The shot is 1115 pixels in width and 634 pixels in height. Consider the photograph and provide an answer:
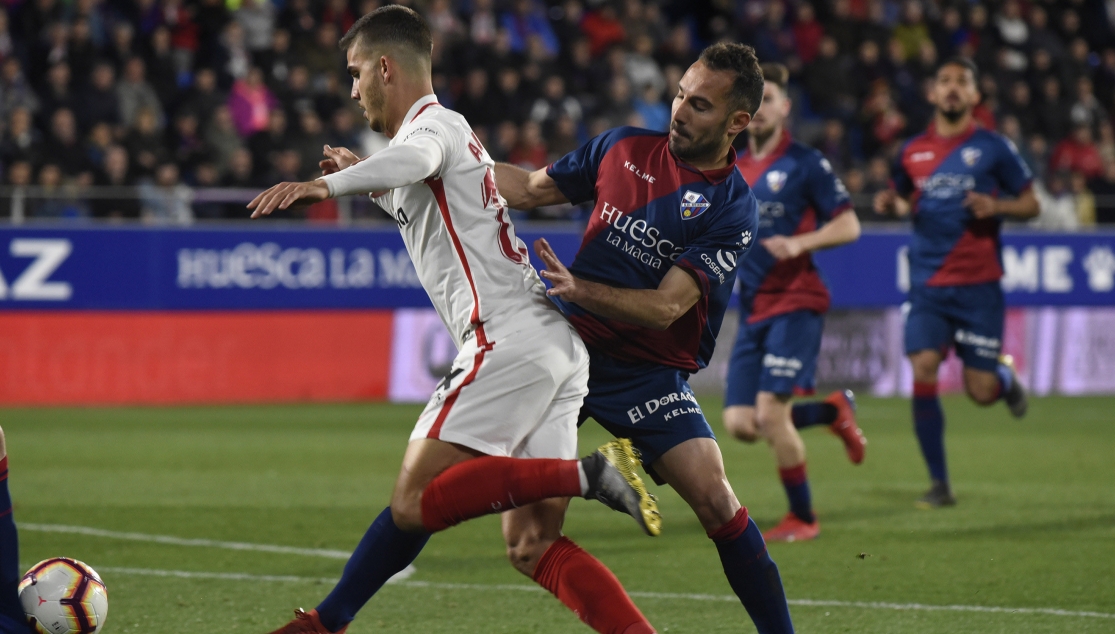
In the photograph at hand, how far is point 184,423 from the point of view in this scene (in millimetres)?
12508

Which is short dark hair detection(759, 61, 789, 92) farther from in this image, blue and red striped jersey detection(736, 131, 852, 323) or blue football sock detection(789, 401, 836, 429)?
blue football sock detection(789, 401, 836, 429)

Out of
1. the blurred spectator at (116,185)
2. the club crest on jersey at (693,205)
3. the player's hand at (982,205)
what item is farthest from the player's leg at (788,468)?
the blurred spectator at (116,185)

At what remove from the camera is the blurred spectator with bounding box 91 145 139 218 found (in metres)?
14.3

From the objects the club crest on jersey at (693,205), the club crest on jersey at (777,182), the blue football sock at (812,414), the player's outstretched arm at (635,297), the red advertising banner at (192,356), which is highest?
the club crest on jersey at (693,205)

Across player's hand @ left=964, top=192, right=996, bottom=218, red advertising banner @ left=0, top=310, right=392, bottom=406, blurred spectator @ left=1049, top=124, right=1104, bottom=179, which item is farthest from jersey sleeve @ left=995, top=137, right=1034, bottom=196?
blurred spectator @ left=1049, top=124, right=1104, bottom=179

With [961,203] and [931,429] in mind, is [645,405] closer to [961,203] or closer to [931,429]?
[931,429]

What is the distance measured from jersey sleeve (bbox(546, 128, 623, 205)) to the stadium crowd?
33.7ft

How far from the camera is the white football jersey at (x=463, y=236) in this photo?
4254 mm

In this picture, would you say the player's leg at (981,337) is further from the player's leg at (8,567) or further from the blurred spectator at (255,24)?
the blurred spectator at (255,24)

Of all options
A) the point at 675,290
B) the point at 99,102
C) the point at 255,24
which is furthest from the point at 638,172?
the point at 255,24

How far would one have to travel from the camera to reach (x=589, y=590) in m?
4.34

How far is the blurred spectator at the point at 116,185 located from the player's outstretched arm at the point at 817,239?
8.81 meters

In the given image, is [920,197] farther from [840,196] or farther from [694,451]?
[694,451]

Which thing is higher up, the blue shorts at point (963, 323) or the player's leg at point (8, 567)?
the player's leg at point (8, 567)
